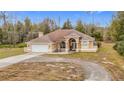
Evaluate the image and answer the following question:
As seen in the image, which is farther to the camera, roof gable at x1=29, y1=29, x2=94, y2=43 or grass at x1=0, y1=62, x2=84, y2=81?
roof gable at x1=29, y1=29, x2=94, y2=43

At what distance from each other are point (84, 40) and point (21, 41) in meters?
0.99

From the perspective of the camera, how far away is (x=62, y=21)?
4922mm

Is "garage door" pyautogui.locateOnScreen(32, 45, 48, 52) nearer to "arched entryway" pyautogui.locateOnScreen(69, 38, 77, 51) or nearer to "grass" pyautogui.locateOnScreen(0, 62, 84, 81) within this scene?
"grass" pyautogui.locateOnScreen(0, 62, 84, 81)

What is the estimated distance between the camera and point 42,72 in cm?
484

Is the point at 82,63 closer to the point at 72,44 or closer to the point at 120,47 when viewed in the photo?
the point at 72,44

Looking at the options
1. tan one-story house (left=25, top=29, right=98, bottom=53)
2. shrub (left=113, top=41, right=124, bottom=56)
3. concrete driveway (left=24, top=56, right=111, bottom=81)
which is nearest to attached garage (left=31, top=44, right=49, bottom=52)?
tan one-story house (left=25, top=29, right=98, bottom=53)

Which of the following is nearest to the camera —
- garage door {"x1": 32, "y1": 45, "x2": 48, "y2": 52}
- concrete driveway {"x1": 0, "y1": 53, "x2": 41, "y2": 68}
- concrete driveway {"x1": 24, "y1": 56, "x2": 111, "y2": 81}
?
concrete driveway {"x1": 24, "y1": 56, "x2": 111, "y2": 81}

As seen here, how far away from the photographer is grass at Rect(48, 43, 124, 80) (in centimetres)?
479

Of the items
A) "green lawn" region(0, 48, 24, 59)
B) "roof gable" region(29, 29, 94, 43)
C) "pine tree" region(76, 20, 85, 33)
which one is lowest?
"green lawn" region(0, 48, 24, 59)

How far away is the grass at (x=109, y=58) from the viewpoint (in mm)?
4789

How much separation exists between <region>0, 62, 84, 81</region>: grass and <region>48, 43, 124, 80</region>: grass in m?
0.21

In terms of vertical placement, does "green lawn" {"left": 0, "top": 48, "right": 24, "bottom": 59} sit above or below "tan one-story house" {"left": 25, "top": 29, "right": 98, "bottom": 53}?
below

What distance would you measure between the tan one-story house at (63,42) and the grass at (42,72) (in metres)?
0.27

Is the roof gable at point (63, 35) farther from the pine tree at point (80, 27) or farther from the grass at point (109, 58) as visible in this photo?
the grass at point (109, 58)
